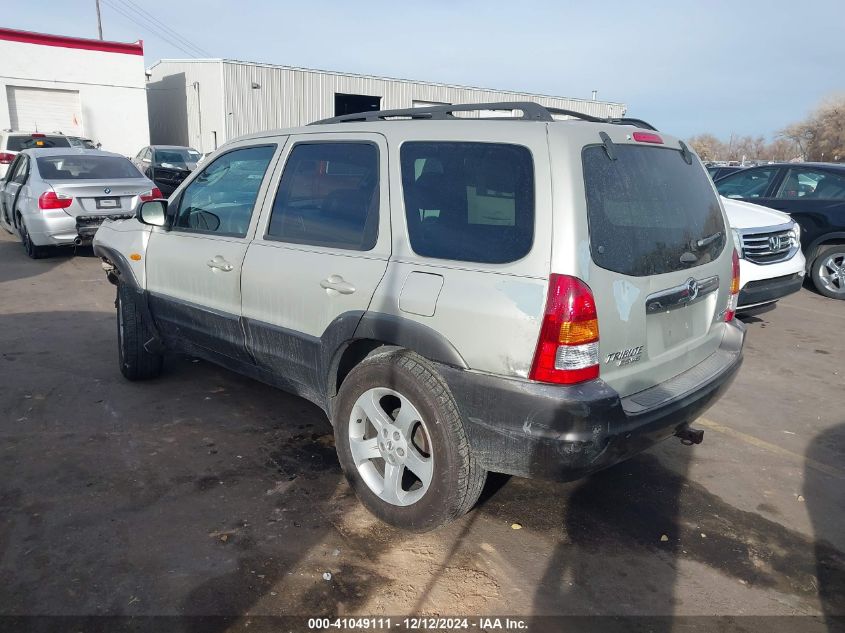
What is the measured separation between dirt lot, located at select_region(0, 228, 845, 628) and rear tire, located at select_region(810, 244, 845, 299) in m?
4.79

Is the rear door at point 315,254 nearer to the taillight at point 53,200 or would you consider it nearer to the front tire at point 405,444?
the front tire at point 405,444

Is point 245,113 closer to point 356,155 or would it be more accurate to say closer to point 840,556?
point 356,155

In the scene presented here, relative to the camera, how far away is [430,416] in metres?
2.79

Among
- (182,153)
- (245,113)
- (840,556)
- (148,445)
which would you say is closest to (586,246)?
(840,556)

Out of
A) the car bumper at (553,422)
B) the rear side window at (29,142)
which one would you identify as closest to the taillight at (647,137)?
the car bumper at (553,422)

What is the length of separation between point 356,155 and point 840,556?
3012 millimetres

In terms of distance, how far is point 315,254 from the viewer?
334cm

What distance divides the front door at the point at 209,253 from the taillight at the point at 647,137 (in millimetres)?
2005

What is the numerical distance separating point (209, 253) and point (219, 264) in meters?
0.15

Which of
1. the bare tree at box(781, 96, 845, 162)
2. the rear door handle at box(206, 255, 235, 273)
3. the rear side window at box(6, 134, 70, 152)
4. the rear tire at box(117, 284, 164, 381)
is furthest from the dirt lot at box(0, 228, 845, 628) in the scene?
the bare tree at box(781, 96, 845, 162)

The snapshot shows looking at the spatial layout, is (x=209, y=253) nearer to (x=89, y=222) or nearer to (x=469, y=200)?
(x=469, y=200)

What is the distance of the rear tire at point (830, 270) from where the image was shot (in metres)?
8.70

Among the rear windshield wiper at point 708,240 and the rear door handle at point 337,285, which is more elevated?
the rear windshield wiper at point 708,240

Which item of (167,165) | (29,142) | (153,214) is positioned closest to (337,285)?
(153,214)
